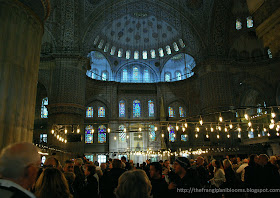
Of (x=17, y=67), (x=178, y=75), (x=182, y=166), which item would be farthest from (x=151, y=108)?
(x=182, y=166)

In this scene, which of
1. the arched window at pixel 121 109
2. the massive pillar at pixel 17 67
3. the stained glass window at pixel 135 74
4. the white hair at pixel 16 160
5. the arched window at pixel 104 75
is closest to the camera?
the white hair at pixel 16 160

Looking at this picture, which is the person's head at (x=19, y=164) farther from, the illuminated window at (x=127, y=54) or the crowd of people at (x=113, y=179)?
the illuminated window at (x=127, y=54)

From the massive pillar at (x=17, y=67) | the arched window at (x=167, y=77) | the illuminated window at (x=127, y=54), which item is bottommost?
the massive pillar at (x=17, y=67)

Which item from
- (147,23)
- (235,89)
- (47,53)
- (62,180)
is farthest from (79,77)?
(62,180)

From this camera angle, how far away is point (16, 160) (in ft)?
6.16

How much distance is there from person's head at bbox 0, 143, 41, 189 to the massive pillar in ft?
21.5

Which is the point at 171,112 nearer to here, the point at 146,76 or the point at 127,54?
the point at 146,76

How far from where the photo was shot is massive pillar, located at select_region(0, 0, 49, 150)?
7.80 meters

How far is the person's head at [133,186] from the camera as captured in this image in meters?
2.38

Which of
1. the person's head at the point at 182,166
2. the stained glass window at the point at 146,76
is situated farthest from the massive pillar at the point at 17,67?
the stained glass window at the point at 146,76

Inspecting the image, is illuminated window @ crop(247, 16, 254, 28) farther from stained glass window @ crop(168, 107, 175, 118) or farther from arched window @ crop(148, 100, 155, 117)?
arched window @ crop(148, 100, 155, 117)

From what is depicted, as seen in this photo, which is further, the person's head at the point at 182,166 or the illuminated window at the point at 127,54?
the illuminated window at the point at 127,54

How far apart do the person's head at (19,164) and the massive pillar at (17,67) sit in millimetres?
6563

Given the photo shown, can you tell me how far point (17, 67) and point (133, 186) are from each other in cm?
761
